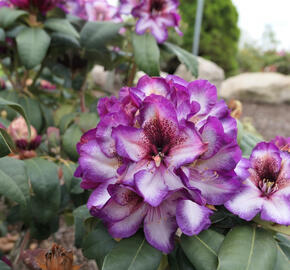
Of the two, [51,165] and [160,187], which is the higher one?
[160,187]

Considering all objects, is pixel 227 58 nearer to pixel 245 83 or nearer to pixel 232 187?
pixel 245 83

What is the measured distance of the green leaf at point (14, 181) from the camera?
70 centimetres

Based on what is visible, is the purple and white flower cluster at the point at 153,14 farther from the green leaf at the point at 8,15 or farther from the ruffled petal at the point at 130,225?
the ruffled petal at the point at 130,225

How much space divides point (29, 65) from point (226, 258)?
851 mm

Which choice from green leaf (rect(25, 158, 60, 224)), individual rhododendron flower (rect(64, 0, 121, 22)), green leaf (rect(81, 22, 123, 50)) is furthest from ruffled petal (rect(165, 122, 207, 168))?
individual rhododendron flower (rect(64, 0, 121, 22))

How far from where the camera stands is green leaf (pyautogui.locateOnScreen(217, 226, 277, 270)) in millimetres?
532

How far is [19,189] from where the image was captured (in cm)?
71

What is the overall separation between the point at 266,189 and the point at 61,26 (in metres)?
0.88

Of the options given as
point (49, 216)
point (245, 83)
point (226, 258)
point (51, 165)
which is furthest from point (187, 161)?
point (245, 83)

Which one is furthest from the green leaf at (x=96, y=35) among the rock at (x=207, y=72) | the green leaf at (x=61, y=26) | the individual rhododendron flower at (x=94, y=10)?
the rock at (x=207, y=72)

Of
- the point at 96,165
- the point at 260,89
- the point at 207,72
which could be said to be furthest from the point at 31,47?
the point at 260,89

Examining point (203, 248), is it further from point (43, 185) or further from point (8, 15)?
point (8, 15)

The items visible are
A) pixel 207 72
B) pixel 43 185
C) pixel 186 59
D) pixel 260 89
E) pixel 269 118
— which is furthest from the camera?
pixel 260 89

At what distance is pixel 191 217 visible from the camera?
0.56m
